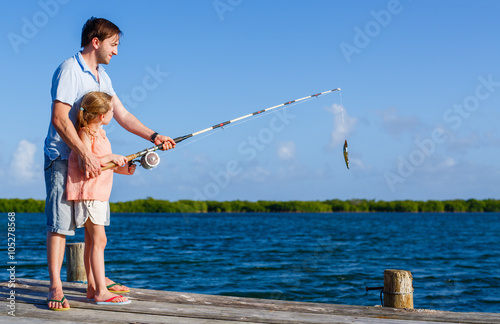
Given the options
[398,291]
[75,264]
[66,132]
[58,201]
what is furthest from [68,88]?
[398,291]

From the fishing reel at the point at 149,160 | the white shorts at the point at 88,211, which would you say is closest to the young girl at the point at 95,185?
the white shorts at the point at 88,211

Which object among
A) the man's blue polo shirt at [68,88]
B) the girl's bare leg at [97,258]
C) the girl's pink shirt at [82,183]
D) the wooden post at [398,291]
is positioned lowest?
the wooden post at [398,291]

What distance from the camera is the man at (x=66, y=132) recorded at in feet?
10.3

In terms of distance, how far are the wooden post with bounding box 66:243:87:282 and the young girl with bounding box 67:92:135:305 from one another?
2219 millimetres

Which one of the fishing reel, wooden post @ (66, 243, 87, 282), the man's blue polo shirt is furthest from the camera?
wooden post @ (66, 243, 87, 282)

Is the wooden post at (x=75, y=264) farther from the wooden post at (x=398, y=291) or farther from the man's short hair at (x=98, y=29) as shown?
the wooden post at (x=398, y=291)

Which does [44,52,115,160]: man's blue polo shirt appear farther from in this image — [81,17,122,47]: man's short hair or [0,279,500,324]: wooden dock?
[0,279,500,324]: wooden dock

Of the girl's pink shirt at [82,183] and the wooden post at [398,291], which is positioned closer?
the girl's pink shirt at [82,183]

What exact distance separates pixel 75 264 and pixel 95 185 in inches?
103

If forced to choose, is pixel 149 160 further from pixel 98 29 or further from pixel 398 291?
pixel 398 291

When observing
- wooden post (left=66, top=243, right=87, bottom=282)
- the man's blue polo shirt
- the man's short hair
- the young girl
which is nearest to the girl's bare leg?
the young girl

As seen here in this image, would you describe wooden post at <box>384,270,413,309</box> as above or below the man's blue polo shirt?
below

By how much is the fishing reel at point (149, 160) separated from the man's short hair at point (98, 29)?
86 cm

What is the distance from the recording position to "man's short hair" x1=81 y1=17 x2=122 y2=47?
3.32 metres
